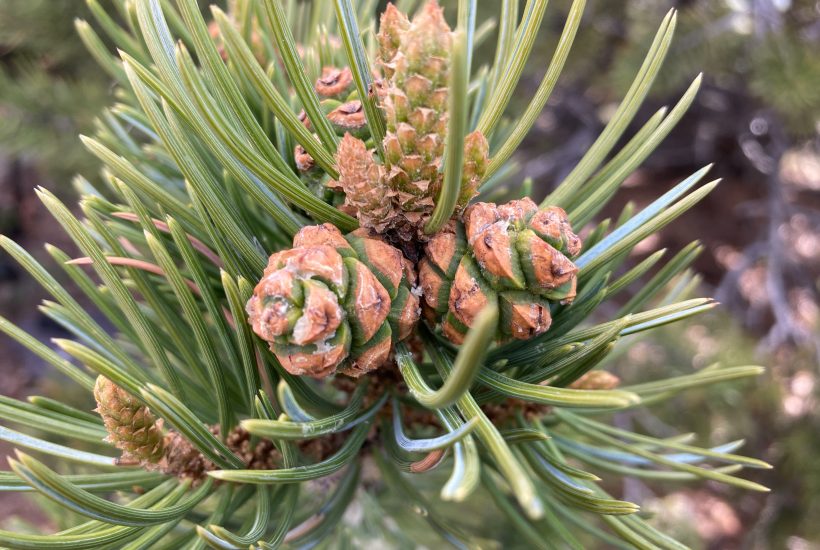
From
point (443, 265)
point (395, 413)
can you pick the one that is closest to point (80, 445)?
point (395, 413)

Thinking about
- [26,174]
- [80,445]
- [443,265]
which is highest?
[26,174]

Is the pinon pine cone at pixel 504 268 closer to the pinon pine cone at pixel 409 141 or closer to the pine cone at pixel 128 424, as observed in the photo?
the pinon pine cone at pixel 409 141

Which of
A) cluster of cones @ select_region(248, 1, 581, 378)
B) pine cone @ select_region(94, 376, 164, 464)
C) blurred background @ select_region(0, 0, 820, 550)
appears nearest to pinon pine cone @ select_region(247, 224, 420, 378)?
cluster of cones @ select_region(248, 1, 581, 378)

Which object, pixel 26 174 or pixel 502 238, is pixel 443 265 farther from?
pixel 26 174

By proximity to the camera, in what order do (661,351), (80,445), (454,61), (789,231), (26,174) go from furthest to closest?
1. (26,174)
2. (789,231)
3. (661,351)
4. (80,445)
5. (454,61)

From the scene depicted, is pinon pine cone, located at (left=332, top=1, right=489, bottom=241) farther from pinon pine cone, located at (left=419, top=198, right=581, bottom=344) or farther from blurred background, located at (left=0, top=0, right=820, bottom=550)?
blurred background, located at (left=0, top=0, right=820, bottom=550)

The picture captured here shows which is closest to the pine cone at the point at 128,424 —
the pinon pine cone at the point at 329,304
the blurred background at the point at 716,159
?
the pinon pine cone at the point at 329,304
